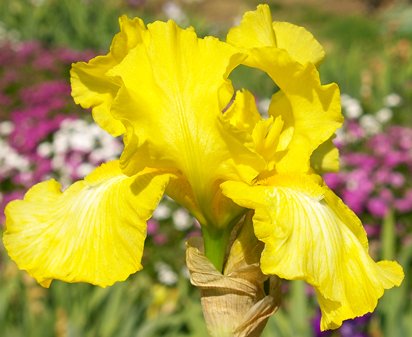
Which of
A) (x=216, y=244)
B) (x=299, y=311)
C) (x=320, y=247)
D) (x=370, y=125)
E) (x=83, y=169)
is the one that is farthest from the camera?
(x=370, y=125)

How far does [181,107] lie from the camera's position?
0.88 m

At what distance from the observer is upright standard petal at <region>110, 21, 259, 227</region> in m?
0.86

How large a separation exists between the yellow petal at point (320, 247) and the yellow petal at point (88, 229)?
0.38 ft

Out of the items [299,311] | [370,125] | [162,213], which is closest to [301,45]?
[299,311]

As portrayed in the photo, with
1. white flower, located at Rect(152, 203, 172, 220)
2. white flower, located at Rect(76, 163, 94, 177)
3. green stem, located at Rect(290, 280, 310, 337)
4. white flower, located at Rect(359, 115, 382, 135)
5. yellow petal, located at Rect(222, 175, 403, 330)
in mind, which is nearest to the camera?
yellow petal, located at Rect(222, 175, 403, 330)

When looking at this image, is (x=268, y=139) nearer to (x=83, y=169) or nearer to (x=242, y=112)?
(x=242, y=112)

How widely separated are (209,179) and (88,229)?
0.17 m

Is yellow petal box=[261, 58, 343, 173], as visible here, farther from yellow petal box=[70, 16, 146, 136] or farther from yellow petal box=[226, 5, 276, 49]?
yellow petal box=[70, 16, 146, 136]

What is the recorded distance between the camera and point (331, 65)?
501 centimetres

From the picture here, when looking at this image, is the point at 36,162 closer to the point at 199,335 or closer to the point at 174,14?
the point at 199,335

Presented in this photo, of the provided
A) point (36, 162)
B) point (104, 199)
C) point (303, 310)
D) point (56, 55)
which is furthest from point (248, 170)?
point (56, 55)

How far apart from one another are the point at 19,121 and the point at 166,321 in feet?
10.5

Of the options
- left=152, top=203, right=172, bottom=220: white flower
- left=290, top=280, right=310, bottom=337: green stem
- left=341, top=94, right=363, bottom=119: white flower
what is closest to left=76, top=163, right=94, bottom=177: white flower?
left=152, top=203, right=172, bottom=220: white flower

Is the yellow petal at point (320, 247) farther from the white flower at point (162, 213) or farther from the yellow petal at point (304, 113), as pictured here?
the white flower at point (162, 213)
